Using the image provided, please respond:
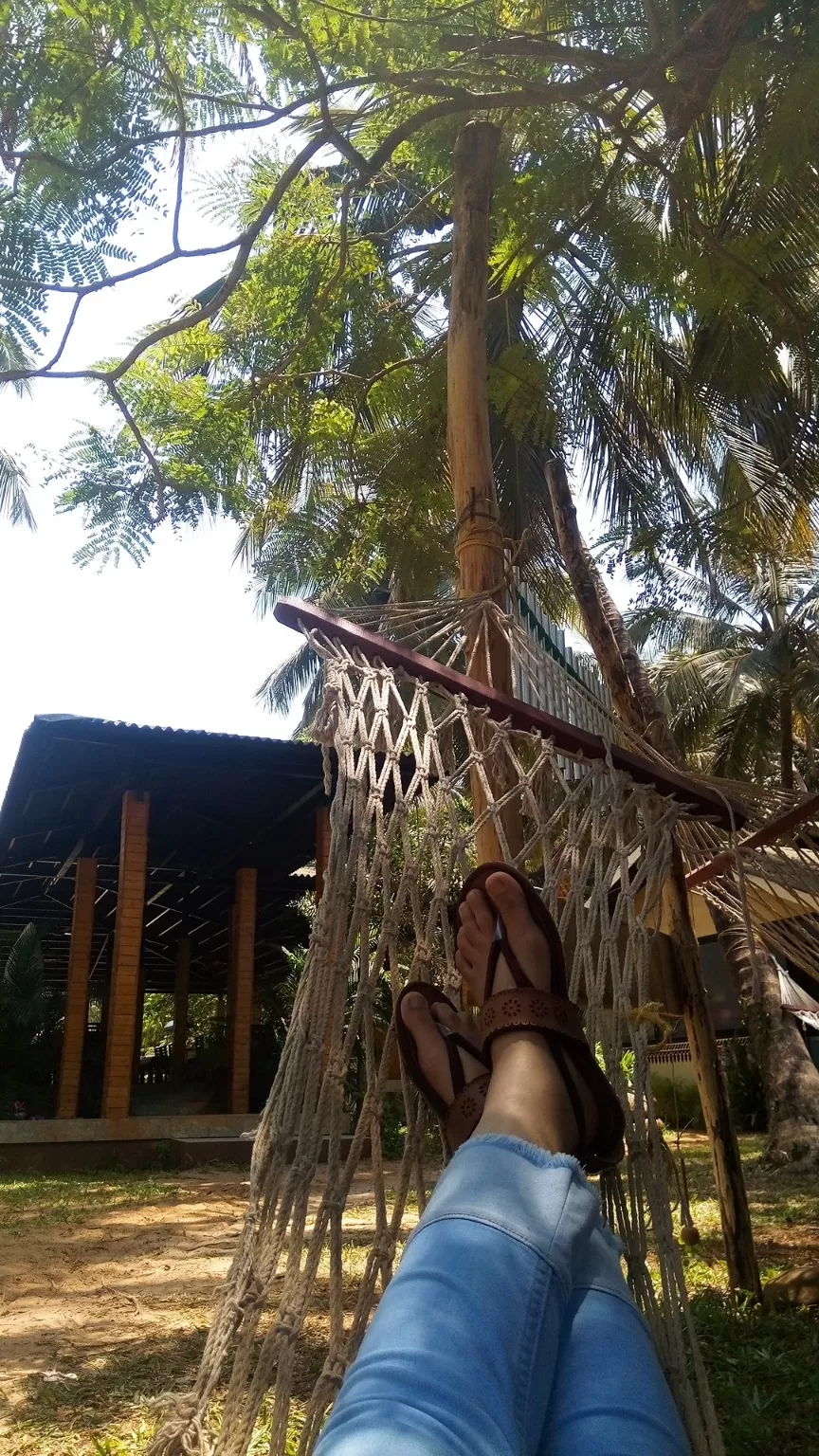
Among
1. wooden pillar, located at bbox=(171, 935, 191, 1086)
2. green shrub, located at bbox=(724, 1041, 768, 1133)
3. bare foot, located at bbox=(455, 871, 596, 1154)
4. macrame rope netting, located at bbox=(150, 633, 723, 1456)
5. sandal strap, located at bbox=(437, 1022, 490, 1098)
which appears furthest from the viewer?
wooden pillar, located at bbox=(171, 935, 191, 1086)

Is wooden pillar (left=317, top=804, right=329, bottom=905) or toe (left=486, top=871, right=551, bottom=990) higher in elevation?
wooden pillar (left=317, top=804, right=329, bottom=905)

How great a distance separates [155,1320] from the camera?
8.34ft

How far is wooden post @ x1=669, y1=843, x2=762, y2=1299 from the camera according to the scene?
2627 mm

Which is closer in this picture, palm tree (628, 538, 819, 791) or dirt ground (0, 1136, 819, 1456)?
dirt ground (0, 1136, 819, 1456)

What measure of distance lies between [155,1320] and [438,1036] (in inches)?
57.9

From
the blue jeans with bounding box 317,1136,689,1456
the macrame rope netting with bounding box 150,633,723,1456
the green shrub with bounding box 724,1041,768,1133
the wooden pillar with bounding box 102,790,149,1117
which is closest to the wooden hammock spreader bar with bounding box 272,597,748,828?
the macrame rope netting with bounding box 150,633,723,1456

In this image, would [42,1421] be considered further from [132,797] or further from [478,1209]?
[132,797]

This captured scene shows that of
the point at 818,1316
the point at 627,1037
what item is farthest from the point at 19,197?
the point at 818,1316

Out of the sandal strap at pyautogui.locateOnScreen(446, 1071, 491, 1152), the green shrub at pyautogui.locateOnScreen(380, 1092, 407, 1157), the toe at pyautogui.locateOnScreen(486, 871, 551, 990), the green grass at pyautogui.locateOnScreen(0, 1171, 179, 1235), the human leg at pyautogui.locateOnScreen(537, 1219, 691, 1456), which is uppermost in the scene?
the toe at pyautogui.locateOnScreen(486, 871, 551, 990)

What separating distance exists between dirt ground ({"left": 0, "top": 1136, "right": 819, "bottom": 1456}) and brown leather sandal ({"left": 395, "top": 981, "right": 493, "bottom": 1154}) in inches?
27.1

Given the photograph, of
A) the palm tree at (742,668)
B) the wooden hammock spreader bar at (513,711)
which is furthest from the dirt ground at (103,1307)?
the palm tree at (742,668)

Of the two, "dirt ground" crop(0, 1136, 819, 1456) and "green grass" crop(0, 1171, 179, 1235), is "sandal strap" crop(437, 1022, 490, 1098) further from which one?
"green grass" crop(0, 1171, 179, 1235)

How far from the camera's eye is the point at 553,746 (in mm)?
2070

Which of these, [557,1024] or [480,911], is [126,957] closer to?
[480,911]
